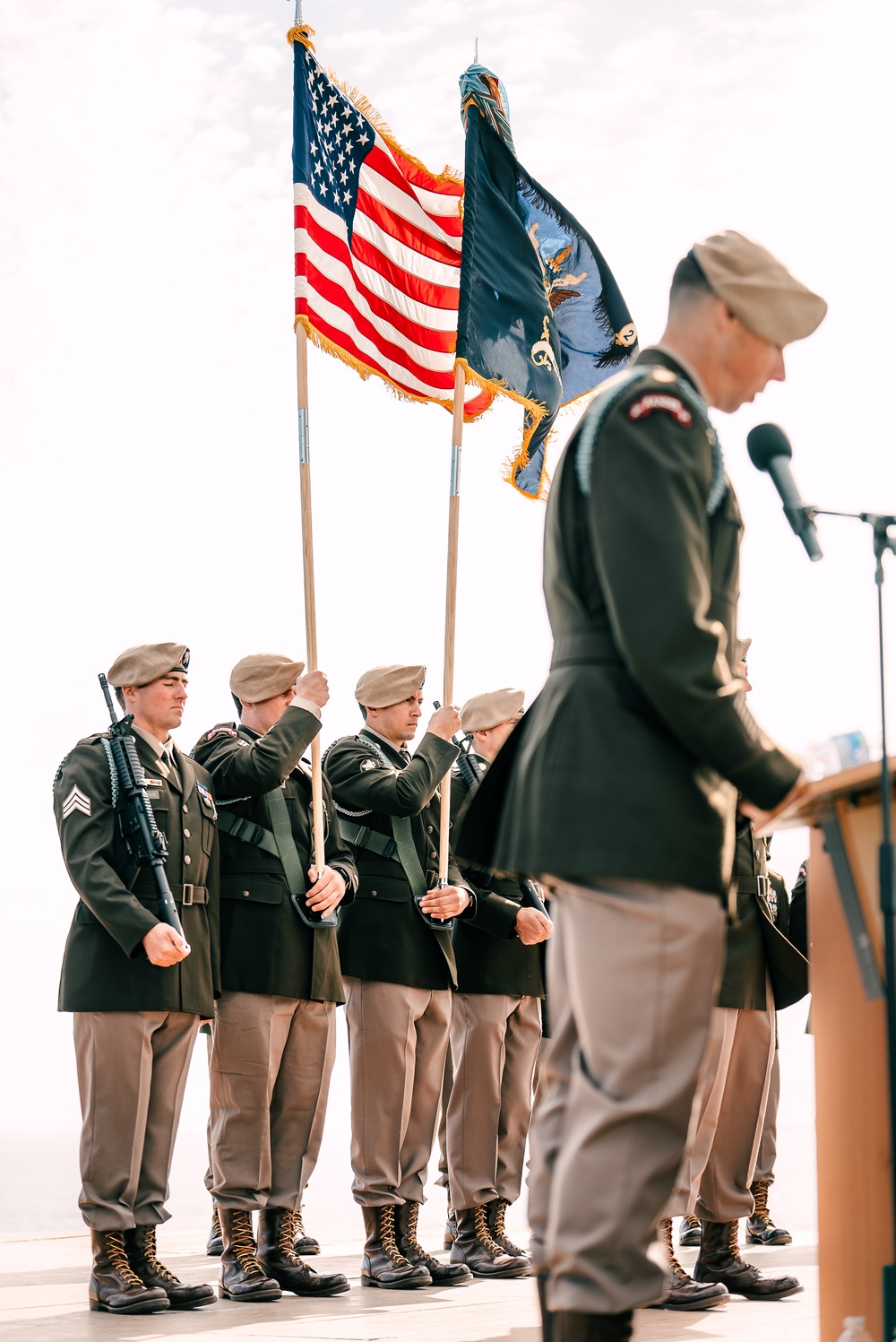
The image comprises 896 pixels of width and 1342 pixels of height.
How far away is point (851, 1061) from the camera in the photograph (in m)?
2.37

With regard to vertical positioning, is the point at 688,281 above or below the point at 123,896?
above

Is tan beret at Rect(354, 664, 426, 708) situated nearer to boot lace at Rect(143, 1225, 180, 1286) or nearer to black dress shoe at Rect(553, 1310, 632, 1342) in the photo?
boot lace at Rect(143, 1225, 180, 1286)

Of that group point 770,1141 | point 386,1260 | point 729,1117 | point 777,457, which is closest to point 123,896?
point 386,1260

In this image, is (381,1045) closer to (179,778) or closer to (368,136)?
(179,778)

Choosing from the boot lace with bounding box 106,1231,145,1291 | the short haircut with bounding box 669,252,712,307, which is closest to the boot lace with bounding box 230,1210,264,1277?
the boot lace with bounding box 106,1231,145,1291

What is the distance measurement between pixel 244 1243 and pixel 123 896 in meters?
1.11

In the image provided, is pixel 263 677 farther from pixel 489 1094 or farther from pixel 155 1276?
pixel 155 1276

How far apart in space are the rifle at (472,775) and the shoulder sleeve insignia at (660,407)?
3.17m

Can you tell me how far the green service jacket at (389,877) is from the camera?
5.26 metres

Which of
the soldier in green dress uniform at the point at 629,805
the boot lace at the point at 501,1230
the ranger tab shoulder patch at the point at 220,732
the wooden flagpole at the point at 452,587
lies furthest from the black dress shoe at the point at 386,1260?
the soldier in green dress uniform at the point at 629,805

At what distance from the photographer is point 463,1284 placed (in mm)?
5020

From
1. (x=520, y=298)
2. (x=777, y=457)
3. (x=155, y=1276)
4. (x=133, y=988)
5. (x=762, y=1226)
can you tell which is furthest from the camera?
(x=762, y=1226)

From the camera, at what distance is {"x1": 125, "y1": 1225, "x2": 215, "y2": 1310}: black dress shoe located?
14.3 feet

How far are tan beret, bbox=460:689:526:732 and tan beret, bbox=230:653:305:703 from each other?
103cm
